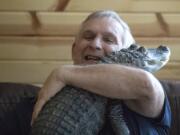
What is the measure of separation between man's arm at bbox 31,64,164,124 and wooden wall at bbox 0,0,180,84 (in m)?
0.80

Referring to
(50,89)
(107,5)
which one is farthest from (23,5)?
(50,89)

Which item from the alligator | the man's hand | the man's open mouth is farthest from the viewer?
the man's open mouth

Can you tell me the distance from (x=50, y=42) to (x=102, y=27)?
586 millimetres

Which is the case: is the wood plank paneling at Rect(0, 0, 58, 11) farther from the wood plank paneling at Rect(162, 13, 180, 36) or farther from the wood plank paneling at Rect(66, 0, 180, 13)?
the wood plank paneling at Rect(162, 13, 180, 36)

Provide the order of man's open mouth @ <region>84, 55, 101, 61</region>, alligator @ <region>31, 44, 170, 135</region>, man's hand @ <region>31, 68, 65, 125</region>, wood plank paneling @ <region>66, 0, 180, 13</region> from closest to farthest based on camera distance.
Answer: alligator @ <region>31, 44, 170, 135</region>, man's hand @ <region>31, 68, 65, 125</region>, man's open mouth @ <region>84, 55, 101, 61</region>, wood plank paneling @ <region>66, 0, 180, 13</region>

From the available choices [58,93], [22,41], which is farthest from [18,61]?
[58,93]

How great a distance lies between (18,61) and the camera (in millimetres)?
2283

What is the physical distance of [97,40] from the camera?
173 centimetres

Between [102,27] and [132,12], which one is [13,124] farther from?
[132,12]

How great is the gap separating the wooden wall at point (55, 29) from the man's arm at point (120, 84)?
0.80 metres

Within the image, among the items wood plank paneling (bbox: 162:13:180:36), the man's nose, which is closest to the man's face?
the man's nose

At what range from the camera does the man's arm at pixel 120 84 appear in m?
1.42

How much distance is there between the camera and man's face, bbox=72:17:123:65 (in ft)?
5.58

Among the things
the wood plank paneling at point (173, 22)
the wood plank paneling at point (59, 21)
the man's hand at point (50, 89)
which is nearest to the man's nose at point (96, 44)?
the man's hand at point (50, 89)
